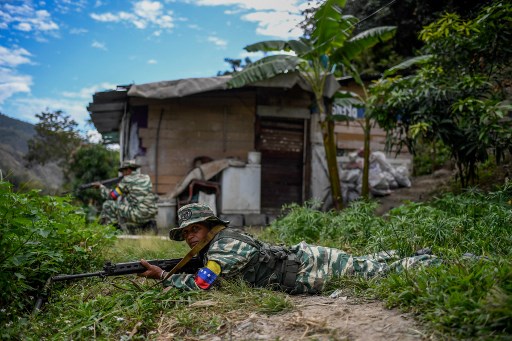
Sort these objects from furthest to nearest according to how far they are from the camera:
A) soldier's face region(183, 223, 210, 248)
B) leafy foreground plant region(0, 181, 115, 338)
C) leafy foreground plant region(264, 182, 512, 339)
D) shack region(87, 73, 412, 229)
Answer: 1. shack region(87, 73, 412, 229)
2. soldier's face region(183, 223, 210, 248)
3. leafy foreground plant region(0, 181, 115, 338)
4. leafy foreground plant region(264, 182, 512, 339)

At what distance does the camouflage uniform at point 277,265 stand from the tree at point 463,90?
3002mm

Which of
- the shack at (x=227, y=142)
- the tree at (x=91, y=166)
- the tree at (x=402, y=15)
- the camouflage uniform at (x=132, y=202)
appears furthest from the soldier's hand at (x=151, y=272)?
the tree at (x=91, y=166)

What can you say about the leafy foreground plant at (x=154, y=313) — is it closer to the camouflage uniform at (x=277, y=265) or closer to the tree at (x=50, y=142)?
the camouflage uniform at (x=277, y=265)

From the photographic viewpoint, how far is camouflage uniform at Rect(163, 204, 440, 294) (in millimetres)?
3434

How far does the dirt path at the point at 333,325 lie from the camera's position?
8.34 ft

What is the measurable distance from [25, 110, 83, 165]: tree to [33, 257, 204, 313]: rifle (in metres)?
13.6

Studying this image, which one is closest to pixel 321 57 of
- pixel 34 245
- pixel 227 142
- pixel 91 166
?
pixel 227 142

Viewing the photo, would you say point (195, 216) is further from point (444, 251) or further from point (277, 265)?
point (444, 251)

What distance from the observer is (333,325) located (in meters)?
2.73

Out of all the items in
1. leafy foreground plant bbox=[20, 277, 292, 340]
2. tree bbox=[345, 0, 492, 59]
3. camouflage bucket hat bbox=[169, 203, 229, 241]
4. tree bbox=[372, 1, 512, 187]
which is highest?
tree bbox=[345, 0, 492, 59]

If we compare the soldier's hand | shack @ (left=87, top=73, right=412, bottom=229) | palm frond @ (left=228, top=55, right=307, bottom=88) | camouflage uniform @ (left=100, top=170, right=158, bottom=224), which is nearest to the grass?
the soldier's hand

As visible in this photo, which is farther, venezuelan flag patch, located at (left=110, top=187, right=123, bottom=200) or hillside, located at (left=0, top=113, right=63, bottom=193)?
hillside, located at (left=0, top=113, right=63, bottom=193)

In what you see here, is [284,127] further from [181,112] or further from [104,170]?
[104,170]

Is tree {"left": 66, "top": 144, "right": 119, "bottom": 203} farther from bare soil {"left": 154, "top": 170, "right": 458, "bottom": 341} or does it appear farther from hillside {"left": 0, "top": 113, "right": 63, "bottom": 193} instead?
bare soil {"left": 154, "top": 170, "right": 458, "bottom": 341}
